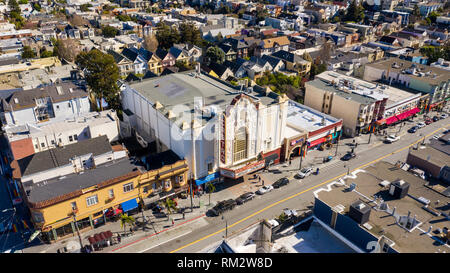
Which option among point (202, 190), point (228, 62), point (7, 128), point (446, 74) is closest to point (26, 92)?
point (7, 128)

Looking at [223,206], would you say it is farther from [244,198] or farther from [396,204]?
[396,204]

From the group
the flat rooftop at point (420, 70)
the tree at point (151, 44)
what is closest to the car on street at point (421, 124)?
the flat rooftop at point (420, 70)

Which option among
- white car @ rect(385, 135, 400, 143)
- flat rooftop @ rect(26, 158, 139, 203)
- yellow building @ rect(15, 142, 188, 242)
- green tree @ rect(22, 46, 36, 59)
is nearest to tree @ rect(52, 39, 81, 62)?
green tree @ rect(22, 46, 36, 59)

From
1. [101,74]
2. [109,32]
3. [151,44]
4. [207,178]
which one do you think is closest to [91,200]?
[207,178]

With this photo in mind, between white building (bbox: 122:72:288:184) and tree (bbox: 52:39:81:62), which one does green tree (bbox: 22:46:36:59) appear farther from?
white building (bbox: 122:72:288:184)

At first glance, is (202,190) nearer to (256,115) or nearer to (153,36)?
(256,115)
